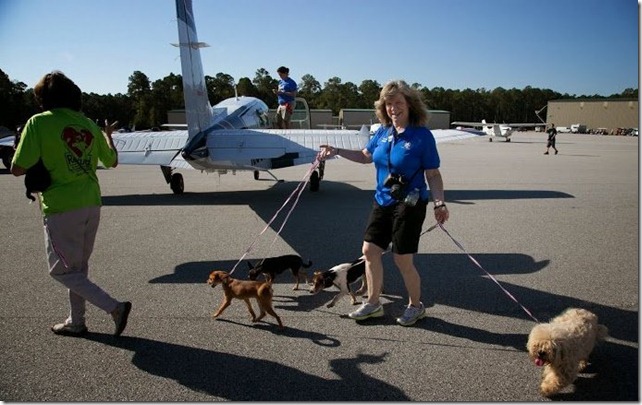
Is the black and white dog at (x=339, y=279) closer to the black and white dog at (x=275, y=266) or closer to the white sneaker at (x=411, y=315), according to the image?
the black and white dog at (x=275, y=266)

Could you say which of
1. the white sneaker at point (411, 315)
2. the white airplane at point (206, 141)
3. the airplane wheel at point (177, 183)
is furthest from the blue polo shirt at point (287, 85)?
the white sneaker at point (411, 315)

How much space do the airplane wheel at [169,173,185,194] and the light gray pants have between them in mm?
8168

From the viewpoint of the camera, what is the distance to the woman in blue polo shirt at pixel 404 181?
362 cm

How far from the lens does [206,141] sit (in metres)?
10.0

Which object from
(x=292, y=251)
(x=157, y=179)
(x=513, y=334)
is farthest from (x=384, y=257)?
(x=157, y=179)

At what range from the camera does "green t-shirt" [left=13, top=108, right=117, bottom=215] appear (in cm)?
319

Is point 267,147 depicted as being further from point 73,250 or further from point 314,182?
point 73,250

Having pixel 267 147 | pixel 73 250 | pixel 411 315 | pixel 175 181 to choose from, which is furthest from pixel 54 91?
pixel 175 181

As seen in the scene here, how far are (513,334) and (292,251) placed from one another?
3348 mm

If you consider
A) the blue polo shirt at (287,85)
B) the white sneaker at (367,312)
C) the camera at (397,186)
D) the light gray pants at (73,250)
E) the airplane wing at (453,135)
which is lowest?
the white sneaker at (367,312)

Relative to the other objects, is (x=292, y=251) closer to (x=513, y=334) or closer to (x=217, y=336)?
(x=217, y=336)

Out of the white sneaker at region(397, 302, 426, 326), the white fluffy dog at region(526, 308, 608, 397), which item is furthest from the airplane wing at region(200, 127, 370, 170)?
the white fluffy dog at region(526, 308, 608, 397)

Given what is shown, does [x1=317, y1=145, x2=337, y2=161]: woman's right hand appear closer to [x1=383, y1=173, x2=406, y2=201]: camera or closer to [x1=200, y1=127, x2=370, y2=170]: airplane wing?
[x1=383, y1=173, x2=406, y2=201]: camera

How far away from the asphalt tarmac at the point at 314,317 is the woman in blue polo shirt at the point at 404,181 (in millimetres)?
691
